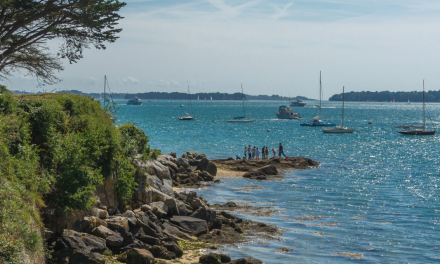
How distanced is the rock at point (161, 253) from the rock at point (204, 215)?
15.8 ft

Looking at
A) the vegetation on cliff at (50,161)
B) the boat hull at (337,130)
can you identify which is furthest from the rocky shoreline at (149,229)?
the boat hull at (337,130)

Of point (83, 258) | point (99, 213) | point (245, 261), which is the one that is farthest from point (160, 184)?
point (83, 258)

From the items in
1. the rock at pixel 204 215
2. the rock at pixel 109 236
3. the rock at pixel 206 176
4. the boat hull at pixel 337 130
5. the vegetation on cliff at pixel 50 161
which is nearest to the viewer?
the vegetation on cliff at pixel 50 161

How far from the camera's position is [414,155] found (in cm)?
5797

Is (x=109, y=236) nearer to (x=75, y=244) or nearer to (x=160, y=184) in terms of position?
(x=75, y=244)

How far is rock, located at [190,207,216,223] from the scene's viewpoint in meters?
21.0

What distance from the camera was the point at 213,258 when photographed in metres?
15.8

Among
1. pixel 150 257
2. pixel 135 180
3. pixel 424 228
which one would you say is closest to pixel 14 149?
pixel 150 257

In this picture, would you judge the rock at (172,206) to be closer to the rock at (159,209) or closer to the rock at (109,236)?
the rock at (159,209)

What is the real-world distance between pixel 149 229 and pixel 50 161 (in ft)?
15.5

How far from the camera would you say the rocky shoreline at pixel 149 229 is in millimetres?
14932

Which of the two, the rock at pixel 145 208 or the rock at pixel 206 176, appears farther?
the rock at pixel 206 176

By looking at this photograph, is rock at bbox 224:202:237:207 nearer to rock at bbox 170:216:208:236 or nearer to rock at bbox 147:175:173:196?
rock at bbox 147:175:173:196

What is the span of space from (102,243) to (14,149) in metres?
4.46
